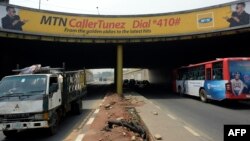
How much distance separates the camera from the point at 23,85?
12773 mm

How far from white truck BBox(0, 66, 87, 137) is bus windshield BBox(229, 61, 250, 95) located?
33.7 ft

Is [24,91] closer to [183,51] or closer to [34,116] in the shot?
[34,116]

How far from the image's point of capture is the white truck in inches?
455

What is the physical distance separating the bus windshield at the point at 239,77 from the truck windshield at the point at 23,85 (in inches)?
467

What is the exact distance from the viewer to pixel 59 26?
3222 centimetres

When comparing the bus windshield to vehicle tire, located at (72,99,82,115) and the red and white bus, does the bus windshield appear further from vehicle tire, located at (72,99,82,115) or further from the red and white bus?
vehicle tire, located at (72,99,82,115)

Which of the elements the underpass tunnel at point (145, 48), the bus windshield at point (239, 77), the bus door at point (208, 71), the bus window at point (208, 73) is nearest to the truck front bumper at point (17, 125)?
the bus windshield at point (239, 77)

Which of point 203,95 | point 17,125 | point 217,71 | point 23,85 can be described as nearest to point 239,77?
point 217,71

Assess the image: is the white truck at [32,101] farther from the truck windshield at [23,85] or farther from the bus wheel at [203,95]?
the bus wheel at [203,95]

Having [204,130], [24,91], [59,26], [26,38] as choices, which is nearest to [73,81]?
[24,91]

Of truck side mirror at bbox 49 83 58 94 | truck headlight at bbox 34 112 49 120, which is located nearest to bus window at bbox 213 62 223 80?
truck side mirror at bbox 49 83 58 94

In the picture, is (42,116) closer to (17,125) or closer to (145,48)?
(17,125)

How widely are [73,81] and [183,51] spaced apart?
26859 mm

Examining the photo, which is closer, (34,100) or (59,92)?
(34,100)
